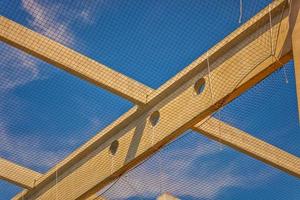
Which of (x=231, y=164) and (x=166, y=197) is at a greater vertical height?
(x=231, y=164)

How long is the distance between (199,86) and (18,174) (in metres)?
2.04

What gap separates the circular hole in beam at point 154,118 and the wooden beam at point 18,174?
151 centimetres

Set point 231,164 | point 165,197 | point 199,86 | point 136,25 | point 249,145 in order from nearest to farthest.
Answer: point 136,25, point 199,86, point 249,145, point 165,197, point 231,164

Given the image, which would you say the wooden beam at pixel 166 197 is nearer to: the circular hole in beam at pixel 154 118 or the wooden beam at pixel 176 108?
the wooden beam at pixel 176 108

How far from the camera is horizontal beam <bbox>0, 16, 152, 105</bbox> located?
352cm

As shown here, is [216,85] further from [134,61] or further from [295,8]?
[295,8]

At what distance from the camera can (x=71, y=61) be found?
3.73 metres

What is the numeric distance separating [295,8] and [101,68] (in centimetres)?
151

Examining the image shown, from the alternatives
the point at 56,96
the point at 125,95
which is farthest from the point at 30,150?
the point at 125,95

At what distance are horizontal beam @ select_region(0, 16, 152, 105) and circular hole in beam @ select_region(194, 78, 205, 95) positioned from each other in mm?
461

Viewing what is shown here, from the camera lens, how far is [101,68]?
12.8ft

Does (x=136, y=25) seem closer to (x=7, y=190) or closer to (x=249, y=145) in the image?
(x=249, y=145)

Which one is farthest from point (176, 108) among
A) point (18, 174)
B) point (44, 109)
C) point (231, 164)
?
point (18, 174)

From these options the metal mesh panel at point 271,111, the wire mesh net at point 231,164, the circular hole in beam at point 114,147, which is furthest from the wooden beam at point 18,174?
the metal mesh panel at point 271,111
